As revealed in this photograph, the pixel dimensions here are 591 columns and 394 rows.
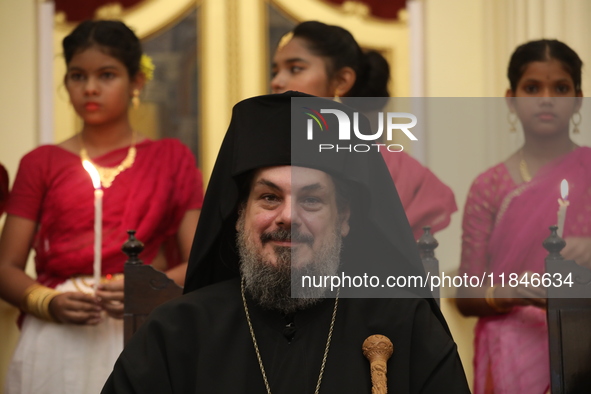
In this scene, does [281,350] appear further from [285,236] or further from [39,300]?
[39,300]

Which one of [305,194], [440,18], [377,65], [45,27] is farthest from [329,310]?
[45,27]

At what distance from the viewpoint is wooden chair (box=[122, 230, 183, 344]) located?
3.42 metres

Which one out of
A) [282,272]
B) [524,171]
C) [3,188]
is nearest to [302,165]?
[282,272]

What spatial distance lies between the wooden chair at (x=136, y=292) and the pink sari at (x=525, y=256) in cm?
132

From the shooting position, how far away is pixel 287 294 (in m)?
3.03

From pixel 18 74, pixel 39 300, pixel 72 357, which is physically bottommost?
pixel 72 357

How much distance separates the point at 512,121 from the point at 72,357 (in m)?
2.11

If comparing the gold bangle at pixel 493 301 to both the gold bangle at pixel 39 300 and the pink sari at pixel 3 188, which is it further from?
the pink sari at pixel 3 188

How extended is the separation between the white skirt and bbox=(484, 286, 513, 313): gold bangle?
1518mm

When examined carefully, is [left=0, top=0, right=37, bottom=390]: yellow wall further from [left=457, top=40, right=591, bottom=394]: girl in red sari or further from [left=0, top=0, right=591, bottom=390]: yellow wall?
[left=457, top=40, right=591, bottom=394]: girl in red sari

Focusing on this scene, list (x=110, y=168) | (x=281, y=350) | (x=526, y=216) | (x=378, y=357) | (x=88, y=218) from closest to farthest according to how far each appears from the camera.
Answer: (x=378, y=357), (x=281, y=350), (x=526, y=216), (x=88, y=218), (x=110, y=168)

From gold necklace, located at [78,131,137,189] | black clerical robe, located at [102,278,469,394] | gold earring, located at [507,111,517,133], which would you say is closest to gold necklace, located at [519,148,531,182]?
gold earring, located at [507,111,517,133]

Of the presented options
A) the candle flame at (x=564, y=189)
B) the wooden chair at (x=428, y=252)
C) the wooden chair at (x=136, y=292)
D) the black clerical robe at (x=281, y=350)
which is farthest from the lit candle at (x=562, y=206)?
the wooden chair at (x=136, y=292)

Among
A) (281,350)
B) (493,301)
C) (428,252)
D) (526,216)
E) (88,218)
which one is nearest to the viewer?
(281,350)
